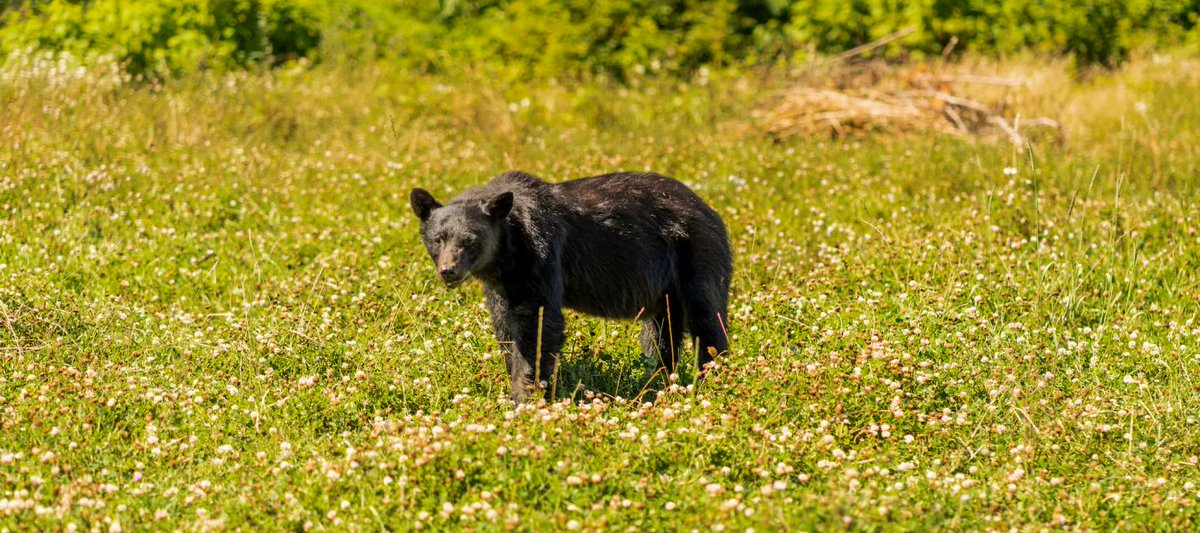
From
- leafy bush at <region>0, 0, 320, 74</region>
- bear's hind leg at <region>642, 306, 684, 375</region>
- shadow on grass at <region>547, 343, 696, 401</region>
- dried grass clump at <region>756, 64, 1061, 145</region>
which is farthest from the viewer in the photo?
leafy bush at <region>0, 0, 320, 74</region>

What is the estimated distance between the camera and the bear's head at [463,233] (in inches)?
233

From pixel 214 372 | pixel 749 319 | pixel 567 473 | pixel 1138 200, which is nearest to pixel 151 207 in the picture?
pixel 214 372

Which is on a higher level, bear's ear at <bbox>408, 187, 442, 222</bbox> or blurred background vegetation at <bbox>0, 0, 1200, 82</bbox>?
bear's ear at <bbox>408, 187, 442, 222</bbox>

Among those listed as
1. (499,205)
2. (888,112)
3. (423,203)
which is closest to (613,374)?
(499,205)

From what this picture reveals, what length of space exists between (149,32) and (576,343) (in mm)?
9183

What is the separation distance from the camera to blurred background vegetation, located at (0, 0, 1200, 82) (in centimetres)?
1403

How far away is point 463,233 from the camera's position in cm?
597

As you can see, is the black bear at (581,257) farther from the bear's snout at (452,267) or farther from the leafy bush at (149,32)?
the leafy bush at (149,32)

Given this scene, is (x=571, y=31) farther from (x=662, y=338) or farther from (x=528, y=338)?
(x=528, y=338)

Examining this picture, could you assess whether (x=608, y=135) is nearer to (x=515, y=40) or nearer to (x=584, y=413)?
(x=515, y=40)

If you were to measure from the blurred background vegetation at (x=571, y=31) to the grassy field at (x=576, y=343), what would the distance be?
2.06 meters

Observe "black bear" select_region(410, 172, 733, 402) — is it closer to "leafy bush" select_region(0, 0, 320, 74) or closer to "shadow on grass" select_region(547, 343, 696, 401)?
"shadow on grass" select_region(547, 343, 696, 401)

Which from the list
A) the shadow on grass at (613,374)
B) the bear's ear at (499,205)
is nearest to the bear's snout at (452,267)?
the bear's ear at (499,205)

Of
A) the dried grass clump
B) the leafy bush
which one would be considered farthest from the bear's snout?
the leafy bush
